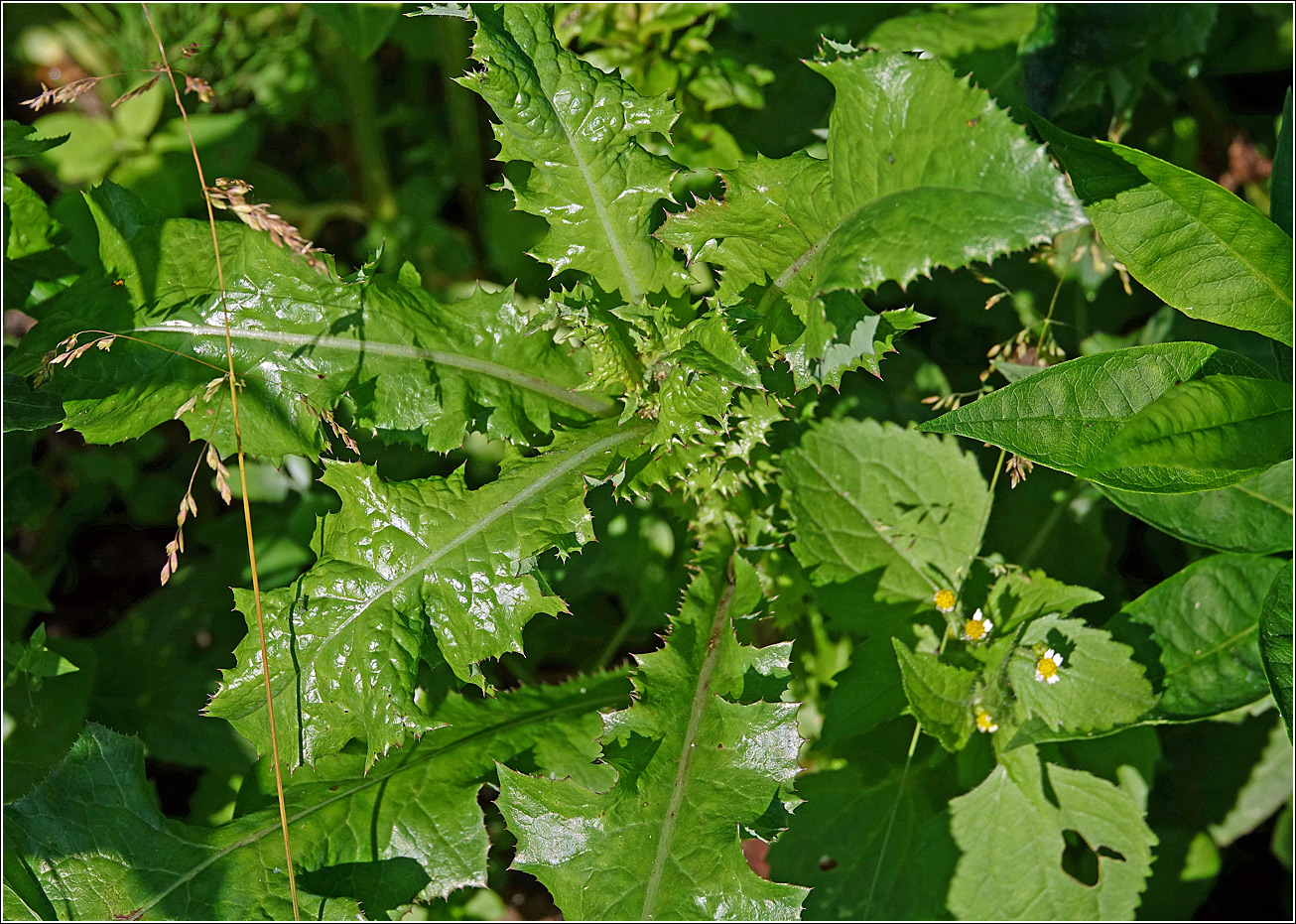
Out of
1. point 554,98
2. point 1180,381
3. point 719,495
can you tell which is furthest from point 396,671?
point 1180,381

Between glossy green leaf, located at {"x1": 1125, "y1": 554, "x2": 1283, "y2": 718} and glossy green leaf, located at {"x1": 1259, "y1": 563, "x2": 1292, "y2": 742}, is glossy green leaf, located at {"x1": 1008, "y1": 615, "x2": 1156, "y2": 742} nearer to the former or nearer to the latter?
glossy green leaf, located at {"x1": 1125, "y1": 554, "x2": 1283, "y2": 718}

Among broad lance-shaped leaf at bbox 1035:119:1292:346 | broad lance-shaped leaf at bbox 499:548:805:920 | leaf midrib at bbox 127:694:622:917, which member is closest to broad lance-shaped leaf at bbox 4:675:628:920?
leaf midrib at bbox 127:694:622:917

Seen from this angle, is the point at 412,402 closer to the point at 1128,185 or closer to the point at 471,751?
the point at 471,751

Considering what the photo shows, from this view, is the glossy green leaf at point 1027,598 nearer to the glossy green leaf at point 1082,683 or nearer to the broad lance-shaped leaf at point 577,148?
the glossy green leaf at point 1082,683

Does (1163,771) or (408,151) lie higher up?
(408,151)

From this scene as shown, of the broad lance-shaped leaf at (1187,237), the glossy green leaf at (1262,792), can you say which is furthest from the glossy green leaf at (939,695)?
the glossy green leaf at (1262,792)

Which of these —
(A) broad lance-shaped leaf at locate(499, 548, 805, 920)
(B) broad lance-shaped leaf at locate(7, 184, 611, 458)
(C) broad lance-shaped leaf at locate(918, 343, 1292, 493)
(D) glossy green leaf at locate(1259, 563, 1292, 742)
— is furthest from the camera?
(B) broad lance-shaped leaf at locate(7, 184, 611, 458)

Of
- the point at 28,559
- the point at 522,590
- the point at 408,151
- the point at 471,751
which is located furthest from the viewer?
the point at 408,151
